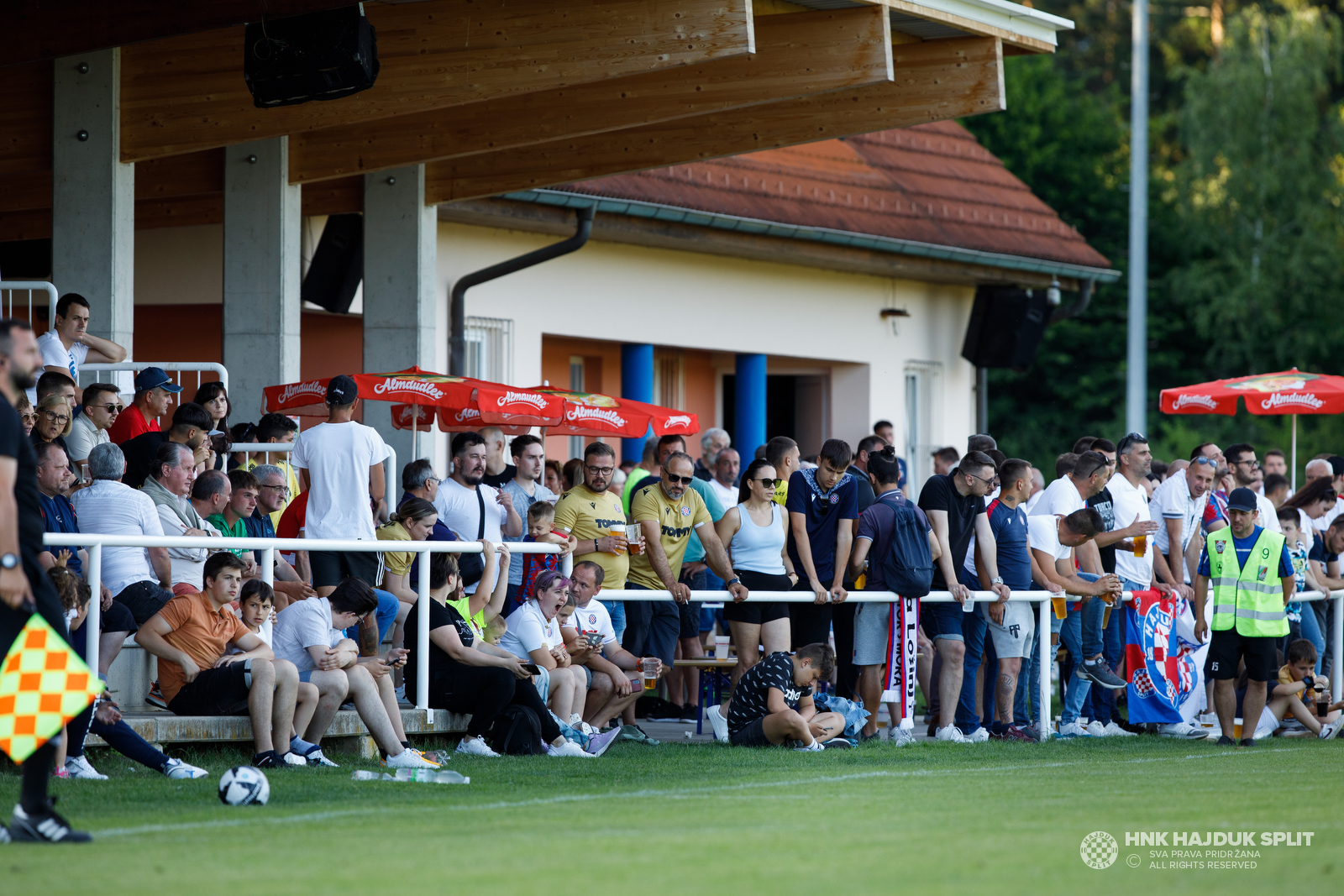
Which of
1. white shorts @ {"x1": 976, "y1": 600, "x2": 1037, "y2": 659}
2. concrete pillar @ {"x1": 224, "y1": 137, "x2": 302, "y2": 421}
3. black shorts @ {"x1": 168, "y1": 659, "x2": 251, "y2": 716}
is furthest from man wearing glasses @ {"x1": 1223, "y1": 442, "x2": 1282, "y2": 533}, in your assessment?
black shorts @ {"x1": 168, "y1": 659, "x2": 251, "y2": 716}

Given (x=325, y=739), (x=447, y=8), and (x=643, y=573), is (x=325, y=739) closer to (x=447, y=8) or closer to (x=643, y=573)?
(x=643, y=573)

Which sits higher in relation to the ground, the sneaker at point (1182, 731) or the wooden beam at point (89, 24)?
the wooden beam at point (89, 24)

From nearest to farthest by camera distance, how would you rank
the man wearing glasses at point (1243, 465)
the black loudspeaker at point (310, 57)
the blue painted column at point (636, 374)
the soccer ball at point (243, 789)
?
1. the soccer ball at point (243, 789)
2. the black loudspeaker at point (310, 57)
3. the man wearing glasses at point (1243, 465)
4. the blue painted column at point (636, 374)

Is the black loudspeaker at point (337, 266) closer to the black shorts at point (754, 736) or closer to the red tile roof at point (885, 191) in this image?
the red tile roof at point (885, 191)

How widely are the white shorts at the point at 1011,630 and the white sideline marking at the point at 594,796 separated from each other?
139 cm

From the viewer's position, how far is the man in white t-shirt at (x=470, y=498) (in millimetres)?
11719

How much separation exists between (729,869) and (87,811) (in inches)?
119

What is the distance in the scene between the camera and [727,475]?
14445 millimetres

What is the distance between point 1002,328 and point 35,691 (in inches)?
744

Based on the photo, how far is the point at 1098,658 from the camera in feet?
41.0

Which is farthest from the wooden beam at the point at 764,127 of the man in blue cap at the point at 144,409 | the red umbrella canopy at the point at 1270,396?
the man in blue cap at the point at 144,409

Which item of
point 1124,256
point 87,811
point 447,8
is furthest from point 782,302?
point 1124,256

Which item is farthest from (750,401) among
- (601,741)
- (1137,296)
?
(601,741)

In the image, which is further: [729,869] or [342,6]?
[342,6]
